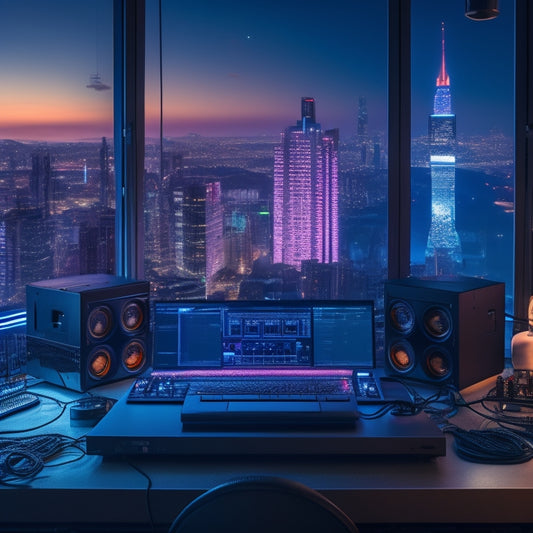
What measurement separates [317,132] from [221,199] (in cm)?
50

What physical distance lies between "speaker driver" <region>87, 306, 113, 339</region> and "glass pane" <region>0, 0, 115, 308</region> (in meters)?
0.53

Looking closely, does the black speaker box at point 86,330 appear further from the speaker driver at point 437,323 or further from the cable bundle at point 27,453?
the speaker driver at point 437,323

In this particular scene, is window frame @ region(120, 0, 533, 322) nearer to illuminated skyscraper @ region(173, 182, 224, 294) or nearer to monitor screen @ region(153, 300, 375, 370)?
illuminated skyscraper @ region(173, 182, 224, 294)

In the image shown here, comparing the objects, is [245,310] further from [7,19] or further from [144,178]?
[7,19]

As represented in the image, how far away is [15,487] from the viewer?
1675 millimetres

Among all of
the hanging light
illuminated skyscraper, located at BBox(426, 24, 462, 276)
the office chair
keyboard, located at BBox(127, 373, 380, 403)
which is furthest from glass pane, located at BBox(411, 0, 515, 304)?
the office chair

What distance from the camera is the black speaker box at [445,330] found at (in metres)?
2.45

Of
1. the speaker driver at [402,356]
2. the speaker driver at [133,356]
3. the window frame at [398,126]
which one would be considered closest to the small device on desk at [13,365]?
the speaker driver at [133,356]

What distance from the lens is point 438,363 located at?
253 cm

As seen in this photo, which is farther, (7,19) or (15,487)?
(7,19)

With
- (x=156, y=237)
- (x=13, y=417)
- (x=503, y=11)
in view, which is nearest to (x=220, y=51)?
(x=156, y=237)

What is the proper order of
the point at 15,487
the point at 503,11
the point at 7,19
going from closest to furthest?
1. the point at 15,487
2. the point at 7,19
3. the point at 503,11

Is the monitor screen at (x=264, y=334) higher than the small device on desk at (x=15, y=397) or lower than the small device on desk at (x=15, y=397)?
higher

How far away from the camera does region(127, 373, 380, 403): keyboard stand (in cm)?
207
